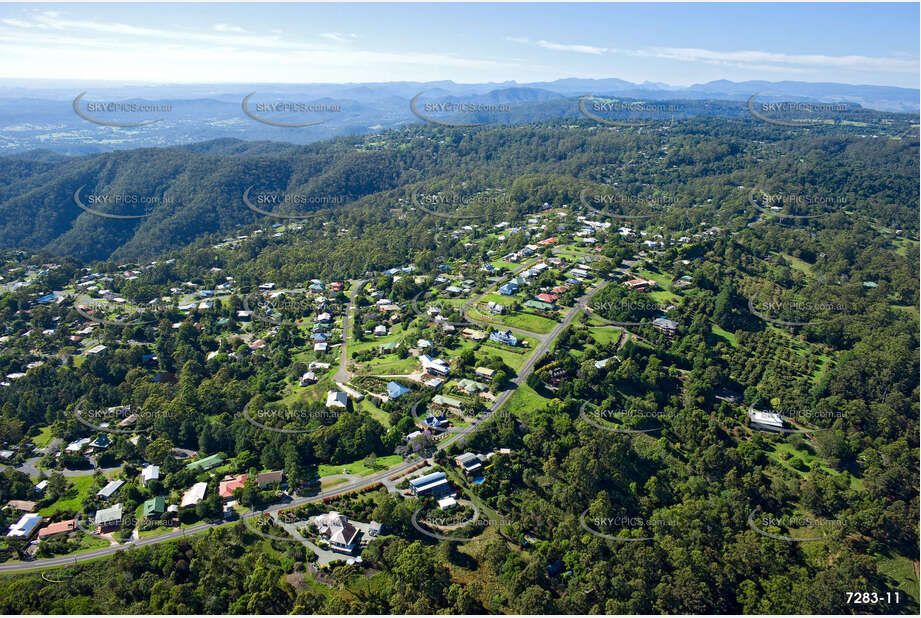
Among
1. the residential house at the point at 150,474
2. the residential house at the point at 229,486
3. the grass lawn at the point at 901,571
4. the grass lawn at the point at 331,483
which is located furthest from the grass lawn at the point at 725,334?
the residential house at the point at 150,474

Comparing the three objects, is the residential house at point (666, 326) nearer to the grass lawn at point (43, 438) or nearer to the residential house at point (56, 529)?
the residential house at point (56, 529)

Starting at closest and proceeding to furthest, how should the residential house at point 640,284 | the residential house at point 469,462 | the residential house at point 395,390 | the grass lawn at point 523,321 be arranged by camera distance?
the residential house at point 469,462 < the residential house at point 395,390 < the grass lawn at point 523,321 < the residential house at point 640,284

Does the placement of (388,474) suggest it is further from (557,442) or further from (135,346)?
(135,346)

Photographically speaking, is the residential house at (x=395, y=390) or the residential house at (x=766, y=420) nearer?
the residential house at (x=766, y=420)

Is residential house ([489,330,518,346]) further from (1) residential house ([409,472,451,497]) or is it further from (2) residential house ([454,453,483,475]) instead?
(1) residential house ([409,472,451,497])

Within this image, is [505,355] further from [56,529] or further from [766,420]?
[56,529]

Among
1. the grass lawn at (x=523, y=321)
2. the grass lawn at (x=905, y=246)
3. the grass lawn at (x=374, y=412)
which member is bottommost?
the grass lawn at (x=374, y=412)

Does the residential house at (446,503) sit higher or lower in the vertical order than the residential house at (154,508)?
higher
